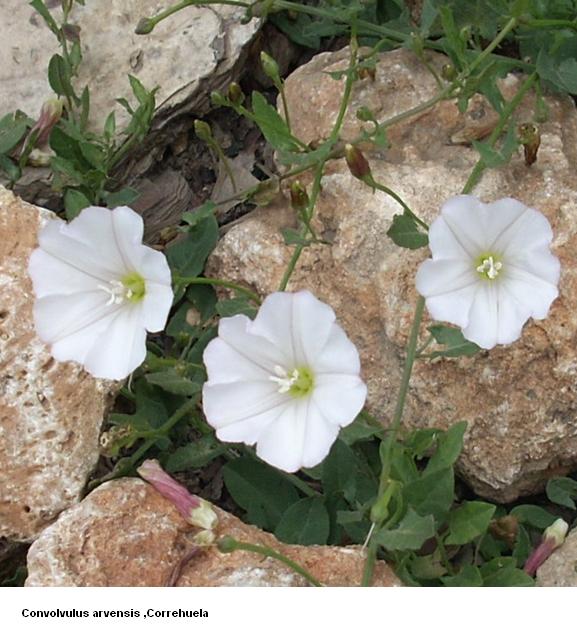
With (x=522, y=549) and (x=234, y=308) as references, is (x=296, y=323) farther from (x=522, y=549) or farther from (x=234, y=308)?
(x=522, y=549)

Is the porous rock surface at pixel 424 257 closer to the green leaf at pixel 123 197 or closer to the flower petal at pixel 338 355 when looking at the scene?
the green leaf at pixel 123 197

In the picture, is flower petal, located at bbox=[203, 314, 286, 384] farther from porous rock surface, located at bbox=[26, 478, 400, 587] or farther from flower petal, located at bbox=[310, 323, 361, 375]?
porous rock surface, located at bbox=[26, 478, 400, 587]

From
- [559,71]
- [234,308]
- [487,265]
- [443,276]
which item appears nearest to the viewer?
[443,276]

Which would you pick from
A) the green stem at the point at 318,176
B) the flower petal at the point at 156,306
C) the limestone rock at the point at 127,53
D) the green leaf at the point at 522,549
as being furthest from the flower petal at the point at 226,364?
the limestone rock at the point at 127,53

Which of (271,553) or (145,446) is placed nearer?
(271,553)

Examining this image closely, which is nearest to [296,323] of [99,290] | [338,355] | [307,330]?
[307,330]

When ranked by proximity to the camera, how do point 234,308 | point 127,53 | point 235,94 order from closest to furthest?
1. point 234,308
2. point 235,94
3. point 127,53
